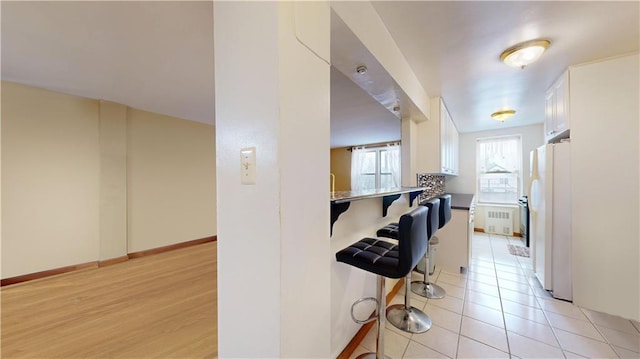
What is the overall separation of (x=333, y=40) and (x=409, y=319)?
2.13m

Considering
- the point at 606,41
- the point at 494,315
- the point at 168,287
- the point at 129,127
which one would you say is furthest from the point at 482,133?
the point at 129,127

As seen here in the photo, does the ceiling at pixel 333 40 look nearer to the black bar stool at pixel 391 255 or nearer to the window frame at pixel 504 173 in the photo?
the black bar stool at pixel 391 255

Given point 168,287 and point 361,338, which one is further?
point 168,287

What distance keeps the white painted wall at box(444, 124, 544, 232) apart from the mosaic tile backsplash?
32.7 inches

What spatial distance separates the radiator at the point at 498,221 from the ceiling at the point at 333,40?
2.75m

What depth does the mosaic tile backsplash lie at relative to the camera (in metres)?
3.22

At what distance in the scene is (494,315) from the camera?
1.97m

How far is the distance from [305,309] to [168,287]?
2488 mm

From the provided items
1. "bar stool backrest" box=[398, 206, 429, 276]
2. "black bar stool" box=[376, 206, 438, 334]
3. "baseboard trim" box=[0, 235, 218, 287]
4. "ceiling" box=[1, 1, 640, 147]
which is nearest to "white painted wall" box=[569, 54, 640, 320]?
"ceiling" box=[1, 1, 640, 147]

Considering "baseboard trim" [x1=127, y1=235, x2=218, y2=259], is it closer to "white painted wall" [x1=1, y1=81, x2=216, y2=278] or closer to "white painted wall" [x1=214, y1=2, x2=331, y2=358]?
"white painted wall" [x1=1, y1=81, x2=216, y2=278]

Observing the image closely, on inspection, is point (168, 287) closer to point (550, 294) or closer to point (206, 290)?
point (206, 290)

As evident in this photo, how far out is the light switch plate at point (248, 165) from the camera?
77 cm

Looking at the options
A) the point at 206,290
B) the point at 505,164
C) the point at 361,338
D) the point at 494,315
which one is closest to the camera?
the point at 361,338

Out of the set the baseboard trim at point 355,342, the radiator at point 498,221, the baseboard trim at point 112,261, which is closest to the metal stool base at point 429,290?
the baseboard trim at point 355,342
